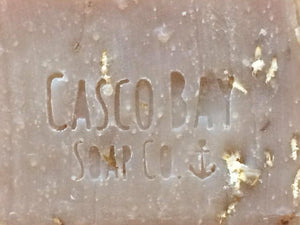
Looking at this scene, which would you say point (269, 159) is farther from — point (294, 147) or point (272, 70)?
point (272, 70)

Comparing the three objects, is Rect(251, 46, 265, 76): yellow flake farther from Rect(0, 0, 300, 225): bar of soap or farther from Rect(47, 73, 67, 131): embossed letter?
Rect(47, 73, 67, 131): embossed letter

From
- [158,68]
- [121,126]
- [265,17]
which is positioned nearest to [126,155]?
[121,126]

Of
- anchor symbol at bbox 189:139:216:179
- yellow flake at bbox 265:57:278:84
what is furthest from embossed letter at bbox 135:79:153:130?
yellow flake at bbox 265:57:278:84

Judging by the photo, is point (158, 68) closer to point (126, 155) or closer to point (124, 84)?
point (124, 84)

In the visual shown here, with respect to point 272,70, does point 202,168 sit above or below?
below

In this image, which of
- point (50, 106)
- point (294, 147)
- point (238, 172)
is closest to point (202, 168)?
point (238, 172)

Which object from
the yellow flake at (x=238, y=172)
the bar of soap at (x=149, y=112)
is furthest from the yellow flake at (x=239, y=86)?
the yellow flake at (x=238, y=172)

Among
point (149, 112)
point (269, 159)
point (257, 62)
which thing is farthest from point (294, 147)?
point (149, 112)

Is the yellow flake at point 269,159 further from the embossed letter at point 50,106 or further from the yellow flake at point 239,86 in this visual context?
the embossed letter at point 50,106

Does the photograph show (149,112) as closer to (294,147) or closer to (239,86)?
(239,86)
